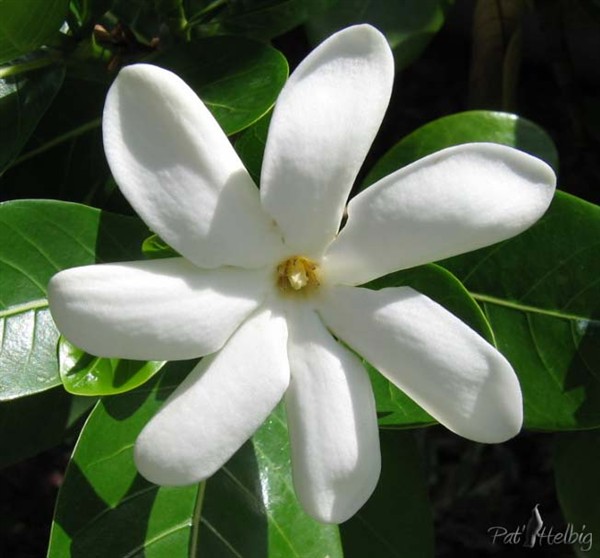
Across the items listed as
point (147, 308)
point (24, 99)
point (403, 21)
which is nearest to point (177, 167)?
point (147, 308)

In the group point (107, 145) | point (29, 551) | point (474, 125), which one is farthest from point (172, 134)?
point (29, 551)

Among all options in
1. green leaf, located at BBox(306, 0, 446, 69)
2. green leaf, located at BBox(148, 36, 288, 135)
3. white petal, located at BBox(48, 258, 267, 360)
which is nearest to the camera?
white petal, located at BBox(48, 258, 267, 360)

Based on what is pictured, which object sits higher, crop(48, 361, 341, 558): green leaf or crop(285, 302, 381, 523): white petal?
crop(285, 302, 381, 523): white petal

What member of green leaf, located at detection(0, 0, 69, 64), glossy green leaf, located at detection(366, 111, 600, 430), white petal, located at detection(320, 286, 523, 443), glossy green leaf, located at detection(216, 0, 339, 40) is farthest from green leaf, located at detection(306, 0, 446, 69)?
white petal, located at detection(320, 286, 523, 443)

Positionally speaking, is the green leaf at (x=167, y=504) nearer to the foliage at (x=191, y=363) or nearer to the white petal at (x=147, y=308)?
the foliage at (x=191, y=363)

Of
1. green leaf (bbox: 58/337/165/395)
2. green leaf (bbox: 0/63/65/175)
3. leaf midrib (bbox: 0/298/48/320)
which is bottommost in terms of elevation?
green leaf (bbox: 58/337/165/395)

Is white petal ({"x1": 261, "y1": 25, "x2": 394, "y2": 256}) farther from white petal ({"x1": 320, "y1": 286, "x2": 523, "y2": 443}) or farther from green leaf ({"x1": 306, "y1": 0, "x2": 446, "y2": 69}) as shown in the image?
green leaf ({"x1": 306, "y1": 0, "x2": 446, "y2": 69})

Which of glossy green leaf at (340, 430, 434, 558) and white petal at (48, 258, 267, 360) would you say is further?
glossy green leaf at (340, 430, 434, 558)

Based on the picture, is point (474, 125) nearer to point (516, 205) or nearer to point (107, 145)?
point (516, 205)
